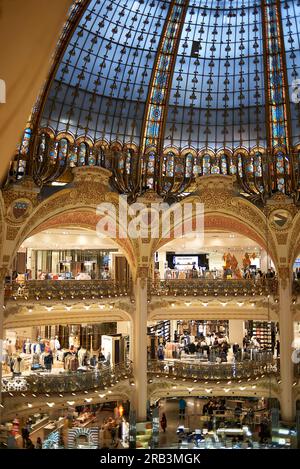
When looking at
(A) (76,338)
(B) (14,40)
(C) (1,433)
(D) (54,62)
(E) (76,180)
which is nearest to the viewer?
(B) (14,40)

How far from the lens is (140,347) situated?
28125 millimetres

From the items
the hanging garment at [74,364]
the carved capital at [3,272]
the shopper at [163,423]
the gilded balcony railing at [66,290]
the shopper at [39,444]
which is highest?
the carved capital at [3,272]

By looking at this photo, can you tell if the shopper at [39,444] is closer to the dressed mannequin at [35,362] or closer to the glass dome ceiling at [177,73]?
the dressed mannequin at [35,362]

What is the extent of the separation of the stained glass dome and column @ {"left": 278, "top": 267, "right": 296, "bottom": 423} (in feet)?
17.5

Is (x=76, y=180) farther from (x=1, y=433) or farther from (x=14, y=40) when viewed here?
(x=14, y=40)

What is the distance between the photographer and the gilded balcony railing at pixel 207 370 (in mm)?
28500

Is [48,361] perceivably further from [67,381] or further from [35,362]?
[67,381]

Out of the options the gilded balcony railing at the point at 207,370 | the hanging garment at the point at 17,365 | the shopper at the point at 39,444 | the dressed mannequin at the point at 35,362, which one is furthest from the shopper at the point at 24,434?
the gilded balcony railing at the point at 207,370

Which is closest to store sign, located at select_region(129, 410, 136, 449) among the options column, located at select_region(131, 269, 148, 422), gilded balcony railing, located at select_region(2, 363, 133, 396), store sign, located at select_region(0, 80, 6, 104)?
column, located at select_region(131, 269, 148, 422)

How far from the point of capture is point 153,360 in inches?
1139

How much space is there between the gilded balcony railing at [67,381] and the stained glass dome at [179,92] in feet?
32.9

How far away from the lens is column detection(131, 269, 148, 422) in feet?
91.1

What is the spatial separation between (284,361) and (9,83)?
91.2ft
